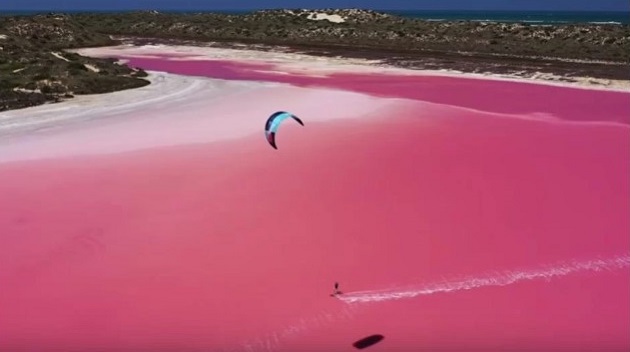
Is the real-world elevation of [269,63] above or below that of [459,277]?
above

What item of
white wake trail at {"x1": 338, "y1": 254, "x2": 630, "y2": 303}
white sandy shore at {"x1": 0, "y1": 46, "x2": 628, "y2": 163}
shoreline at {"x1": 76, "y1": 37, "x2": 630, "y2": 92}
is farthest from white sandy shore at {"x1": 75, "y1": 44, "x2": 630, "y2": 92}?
white wake trail at {"x1": 338, "y1": 254, "x2": 630, "y2": 303}

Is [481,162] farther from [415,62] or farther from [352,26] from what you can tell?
[352,26]

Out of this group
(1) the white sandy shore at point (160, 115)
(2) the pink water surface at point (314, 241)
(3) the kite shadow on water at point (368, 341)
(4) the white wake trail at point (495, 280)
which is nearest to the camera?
(3) the kite shadow on water at point (368, 341)

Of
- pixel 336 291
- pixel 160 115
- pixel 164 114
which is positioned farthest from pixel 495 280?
pixel 164 114

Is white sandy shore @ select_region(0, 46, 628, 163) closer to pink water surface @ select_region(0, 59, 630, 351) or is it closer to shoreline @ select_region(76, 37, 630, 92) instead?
shoreline @ select_region(76, 37, 630, 92)

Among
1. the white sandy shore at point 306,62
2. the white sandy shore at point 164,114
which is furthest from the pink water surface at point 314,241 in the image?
the white sandy shore at point 306,62

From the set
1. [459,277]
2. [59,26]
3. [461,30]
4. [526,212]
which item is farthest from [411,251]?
[59,26]

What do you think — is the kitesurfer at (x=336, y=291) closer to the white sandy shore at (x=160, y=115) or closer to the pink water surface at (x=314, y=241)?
the pink water surface at (x=314, y=241)
